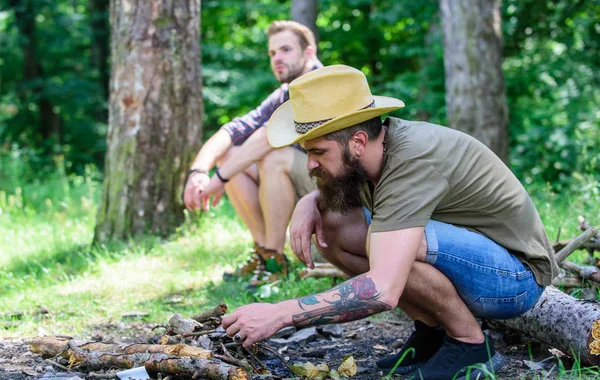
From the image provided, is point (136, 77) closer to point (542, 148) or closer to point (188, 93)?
point (188, 93)

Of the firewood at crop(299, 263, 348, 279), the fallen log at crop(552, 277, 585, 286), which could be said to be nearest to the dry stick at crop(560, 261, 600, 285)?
the fallen log at crop(552, 277, 585, 286)

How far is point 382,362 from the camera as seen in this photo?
3242 mm

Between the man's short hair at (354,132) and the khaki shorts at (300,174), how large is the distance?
2065 mm

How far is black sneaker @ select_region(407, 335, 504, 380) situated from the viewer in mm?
2943

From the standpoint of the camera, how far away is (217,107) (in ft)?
51.8

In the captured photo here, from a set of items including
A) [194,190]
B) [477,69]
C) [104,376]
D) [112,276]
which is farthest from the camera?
[477,69]

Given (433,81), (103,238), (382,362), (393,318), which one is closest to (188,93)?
(103,238)

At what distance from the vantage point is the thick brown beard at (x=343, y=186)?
2.85 meters

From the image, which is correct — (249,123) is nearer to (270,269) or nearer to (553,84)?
(270,269)

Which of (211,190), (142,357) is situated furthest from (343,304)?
(211,190)

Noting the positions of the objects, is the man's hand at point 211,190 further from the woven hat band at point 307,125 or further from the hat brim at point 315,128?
the woven hat band at point 307,125

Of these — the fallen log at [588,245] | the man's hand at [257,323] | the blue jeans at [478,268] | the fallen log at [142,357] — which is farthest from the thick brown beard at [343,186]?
the fallen log at [588,245]

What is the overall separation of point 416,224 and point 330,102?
62 cm

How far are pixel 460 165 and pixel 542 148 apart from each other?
22.4ft
